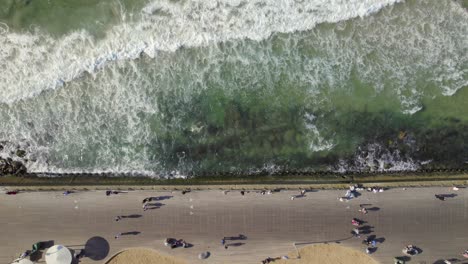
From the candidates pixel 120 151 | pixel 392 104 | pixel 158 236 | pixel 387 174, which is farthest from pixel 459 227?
pixel 120 151

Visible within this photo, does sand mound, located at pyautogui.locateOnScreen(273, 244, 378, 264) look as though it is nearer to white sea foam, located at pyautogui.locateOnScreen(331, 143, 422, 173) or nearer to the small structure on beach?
white sea foam, located at pyautogui.locateOnScreen(331, 143, 422, 173)

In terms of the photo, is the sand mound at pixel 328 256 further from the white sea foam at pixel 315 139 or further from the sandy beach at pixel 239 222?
the white sea foam at pixel 315 139

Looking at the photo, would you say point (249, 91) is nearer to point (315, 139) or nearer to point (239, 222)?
point (315, 139)

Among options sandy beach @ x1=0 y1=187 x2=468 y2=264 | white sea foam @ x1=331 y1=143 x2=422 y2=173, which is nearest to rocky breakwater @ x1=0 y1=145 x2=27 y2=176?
sandy beach @ x1=0 y1=187 x2=468 y2=264

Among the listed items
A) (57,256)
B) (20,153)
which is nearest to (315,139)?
(57,256)

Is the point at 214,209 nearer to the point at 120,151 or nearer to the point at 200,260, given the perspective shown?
the point at 200,260
